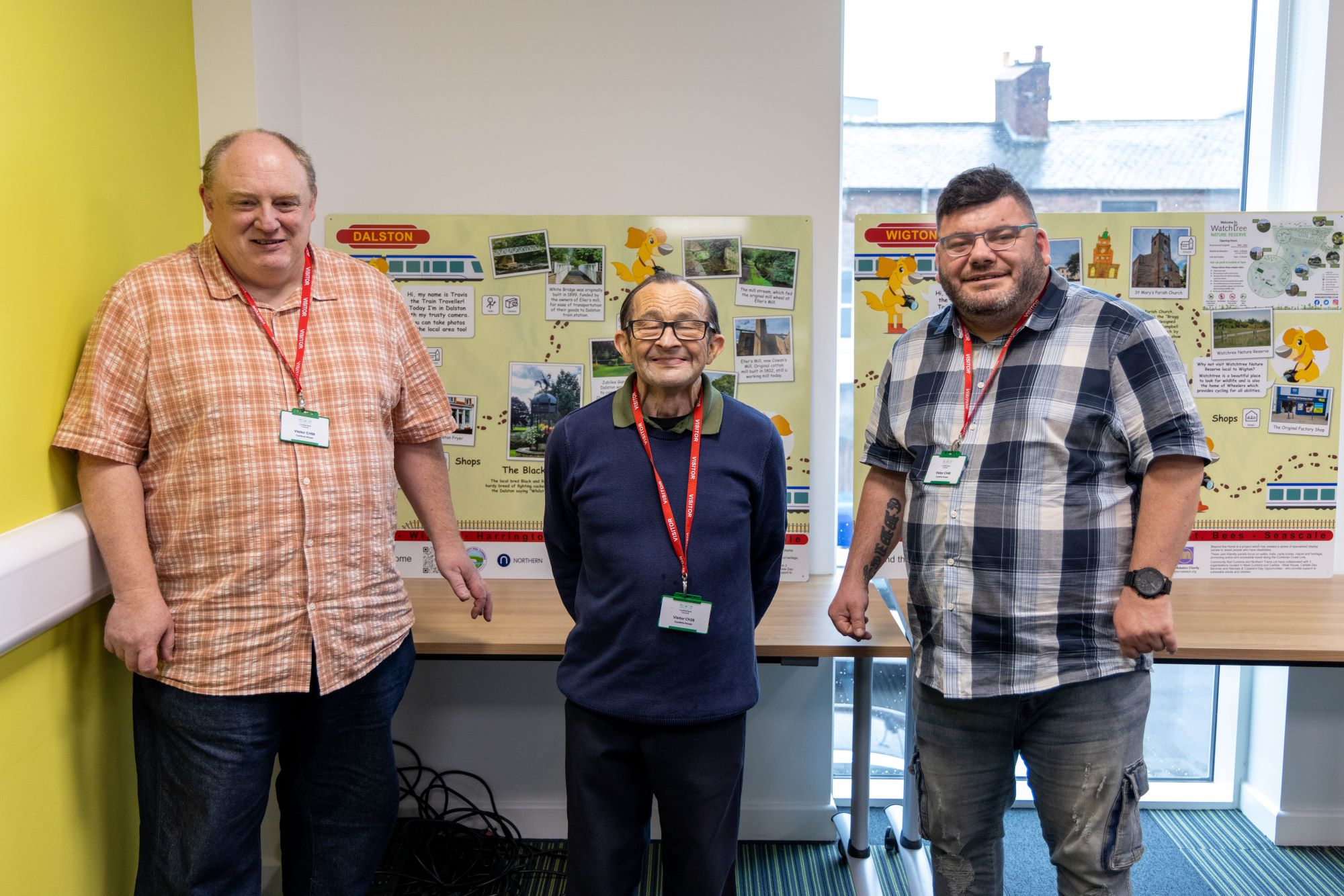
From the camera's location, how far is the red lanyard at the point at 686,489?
1.63 metres

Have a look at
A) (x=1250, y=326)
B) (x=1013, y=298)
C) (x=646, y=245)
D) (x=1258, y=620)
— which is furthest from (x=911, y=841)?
(x=646, y=245)

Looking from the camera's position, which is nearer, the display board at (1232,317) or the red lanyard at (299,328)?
the red lanyard at (299,328)

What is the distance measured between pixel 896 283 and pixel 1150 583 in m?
1.24

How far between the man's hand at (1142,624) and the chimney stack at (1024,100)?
177 cm

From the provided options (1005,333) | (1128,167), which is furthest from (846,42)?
(1005,333)

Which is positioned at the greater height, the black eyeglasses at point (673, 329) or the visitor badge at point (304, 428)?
the black eyeglasses at point (673, 329)

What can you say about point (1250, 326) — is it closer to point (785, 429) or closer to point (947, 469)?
point (785, 429)

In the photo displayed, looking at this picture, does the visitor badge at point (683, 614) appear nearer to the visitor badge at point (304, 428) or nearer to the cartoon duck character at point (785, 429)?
the visitor badge at point (304, 428)

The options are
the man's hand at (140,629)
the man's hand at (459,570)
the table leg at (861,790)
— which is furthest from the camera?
the table leg at (861,790)

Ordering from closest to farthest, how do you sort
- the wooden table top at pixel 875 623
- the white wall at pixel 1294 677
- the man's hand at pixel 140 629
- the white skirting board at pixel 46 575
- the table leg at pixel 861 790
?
1. the white skirting board at pixel 46 575
2. the man's hand at pixel 140 629
3. the wooden table top at pixel 875 623
4. the table leg at pixel 861 790
5. the white wall at pixel 1294 677

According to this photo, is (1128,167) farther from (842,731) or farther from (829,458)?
(842,731)

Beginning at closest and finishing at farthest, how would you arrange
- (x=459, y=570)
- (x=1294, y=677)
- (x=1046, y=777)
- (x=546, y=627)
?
1. (x=1046, y=777)
2. (x=459, y=570)
3. (x=546, y=627)
4. (x=1294, y=677)

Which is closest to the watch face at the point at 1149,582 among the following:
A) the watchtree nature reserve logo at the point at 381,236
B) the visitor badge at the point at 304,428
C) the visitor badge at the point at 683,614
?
the visitor badge at the point at 683,614

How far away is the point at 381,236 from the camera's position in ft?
8.58
